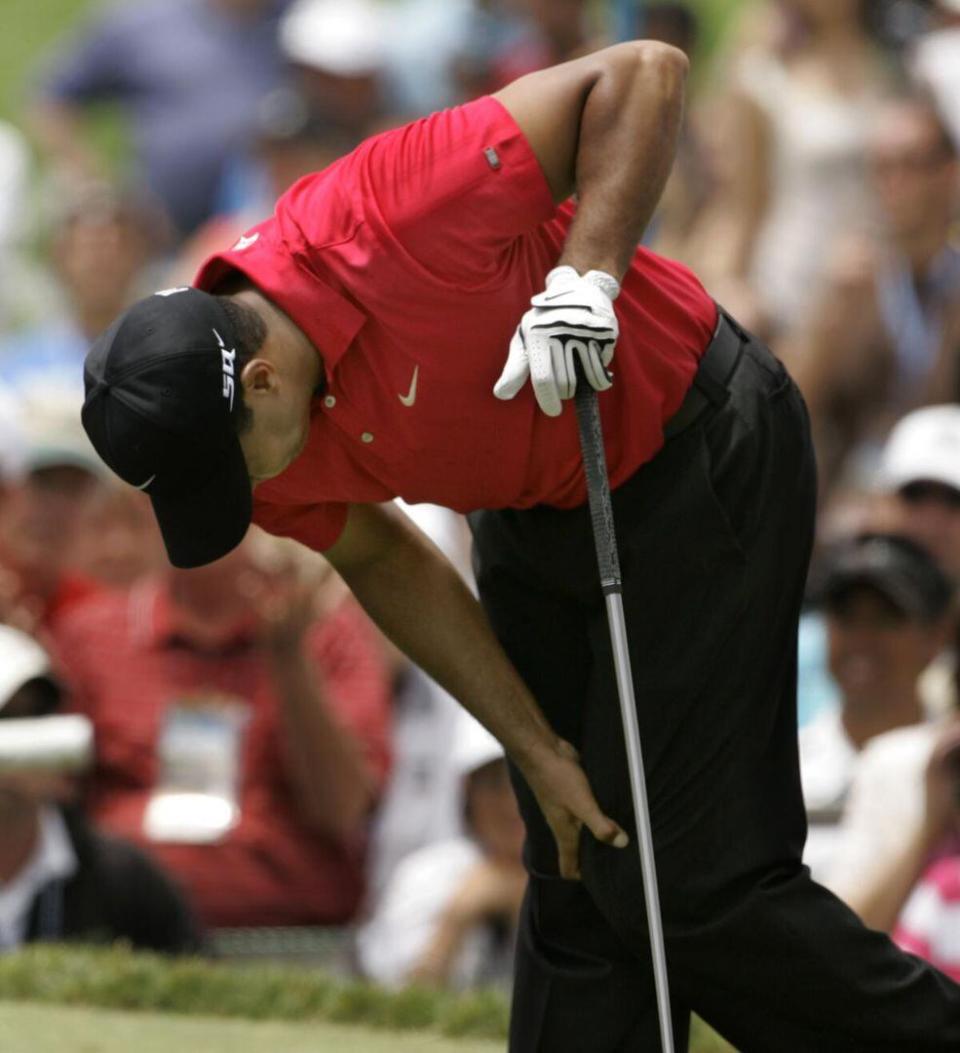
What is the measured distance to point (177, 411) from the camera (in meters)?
3.47

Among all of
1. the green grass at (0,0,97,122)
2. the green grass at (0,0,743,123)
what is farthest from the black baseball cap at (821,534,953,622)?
the green grass at (0,0,97,122)

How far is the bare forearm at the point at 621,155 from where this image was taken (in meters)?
3.59

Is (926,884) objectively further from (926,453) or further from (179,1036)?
(926,453)

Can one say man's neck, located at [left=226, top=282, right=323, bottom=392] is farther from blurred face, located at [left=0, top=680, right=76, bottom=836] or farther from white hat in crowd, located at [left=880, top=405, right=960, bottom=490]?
white hat in crowd, located at [left=880, top=405, right=960, bottom=490]

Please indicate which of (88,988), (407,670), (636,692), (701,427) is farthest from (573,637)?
(407,670)

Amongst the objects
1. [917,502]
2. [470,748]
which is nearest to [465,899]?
[470,748]

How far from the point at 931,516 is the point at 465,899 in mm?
1803

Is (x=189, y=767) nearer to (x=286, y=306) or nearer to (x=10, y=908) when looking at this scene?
(x=10, y=908)

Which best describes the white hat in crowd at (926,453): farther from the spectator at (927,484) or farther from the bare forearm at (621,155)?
the bare forearm at (621,155)

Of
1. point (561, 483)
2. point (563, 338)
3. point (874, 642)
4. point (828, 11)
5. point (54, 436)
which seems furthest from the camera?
point (828, 11)

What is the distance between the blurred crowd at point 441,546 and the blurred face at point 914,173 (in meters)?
0.01

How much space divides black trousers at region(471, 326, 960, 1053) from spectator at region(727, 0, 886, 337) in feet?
13.4

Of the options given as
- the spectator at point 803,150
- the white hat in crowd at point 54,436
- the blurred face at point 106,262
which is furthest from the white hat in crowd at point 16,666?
the blurred face at point 106,262

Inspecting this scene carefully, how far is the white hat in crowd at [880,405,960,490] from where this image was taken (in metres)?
6.47
